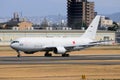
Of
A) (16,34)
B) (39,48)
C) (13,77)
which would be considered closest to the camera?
(13,77)

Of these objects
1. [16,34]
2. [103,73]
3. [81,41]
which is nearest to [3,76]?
[103,73]

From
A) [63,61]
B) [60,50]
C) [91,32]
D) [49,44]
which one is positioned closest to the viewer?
[63,61]

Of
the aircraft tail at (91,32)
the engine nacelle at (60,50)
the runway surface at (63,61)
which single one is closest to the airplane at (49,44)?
the engine nacelle at (60,50)

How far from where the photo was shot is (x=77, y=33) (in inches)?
6693

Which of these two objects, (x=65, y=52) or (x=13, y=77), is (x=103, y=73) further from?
(x=65, y=52)

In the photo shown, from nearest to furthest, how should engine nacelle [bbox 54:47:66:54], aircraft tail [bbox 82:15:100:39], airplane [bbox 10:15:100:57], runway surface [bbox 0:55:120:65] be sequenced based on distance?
1. runway surface [bbox 0:55:120:65]
2. airplane [bbox 10:15:100:57]
3. engine nacelle [bbox 54:47:66:54]
4. aircraft tail [bbox 82:15:100:39]

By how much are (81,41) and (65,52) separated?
4638mm

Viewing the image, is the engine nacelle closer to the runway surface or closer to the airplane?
the airplane

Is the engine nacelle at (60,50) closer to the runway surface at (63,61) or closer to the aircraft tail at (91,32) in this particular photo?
the aircraft tail at (91,32)

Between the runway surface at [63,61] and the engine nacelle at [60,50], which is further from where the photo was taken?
the engine nacelle at [60,50]

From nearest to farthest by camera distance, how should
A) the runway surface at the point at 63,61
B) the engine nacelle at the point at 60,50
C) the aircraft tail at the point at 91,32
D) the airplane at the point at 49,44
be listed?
the runway surface at the point at 63,61 → the airplane at the point at 49,44 → the engine nacelle at the point at 60,50 → the aircraft tail at the point at 91,32

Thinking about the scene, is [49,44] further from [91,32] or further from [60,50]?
[91,32]

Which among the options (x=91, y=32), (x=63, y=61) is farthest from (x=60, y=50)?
(x=63, y=61)

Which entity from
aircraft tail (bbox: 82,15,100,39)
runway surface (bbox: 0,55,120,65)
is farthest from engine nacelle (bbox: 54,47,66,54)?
runway surface (bbox: 0,55,120,65)
